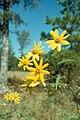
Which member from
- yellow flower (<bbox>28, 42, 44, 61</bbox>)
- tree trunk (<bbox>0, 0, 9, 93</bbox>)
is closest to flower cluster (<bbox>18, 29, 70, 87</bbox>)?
yellow flower (<bbox>28, 42, 44, 61</bbox>)

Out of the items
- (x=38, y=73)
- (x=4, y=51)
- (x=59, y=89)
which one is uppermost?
(x=38, y=73)

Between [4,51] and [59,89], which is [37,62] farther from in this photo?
[4,51]

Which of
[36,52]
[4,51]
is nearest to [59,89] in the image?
[4,51]

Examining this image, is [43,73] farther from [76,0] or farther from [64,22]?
[76,0]

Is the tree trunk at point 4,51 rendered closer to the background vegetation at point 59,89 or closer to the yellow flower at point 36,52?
the background vegetation at point 59,89

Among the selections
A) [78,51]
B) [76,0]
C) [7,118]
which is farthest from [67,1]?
[7,118]

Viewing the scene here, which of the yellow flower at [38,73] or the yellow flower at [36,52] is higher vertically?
the yellow flower at [36,52]

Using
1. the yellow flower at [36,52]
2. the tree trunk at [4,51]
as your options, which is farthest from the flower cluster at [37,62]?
the tree trunk at [4,51]

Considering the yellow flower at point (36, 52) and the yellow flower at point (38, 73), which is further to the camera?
the yellow flower at point (36, 52)
